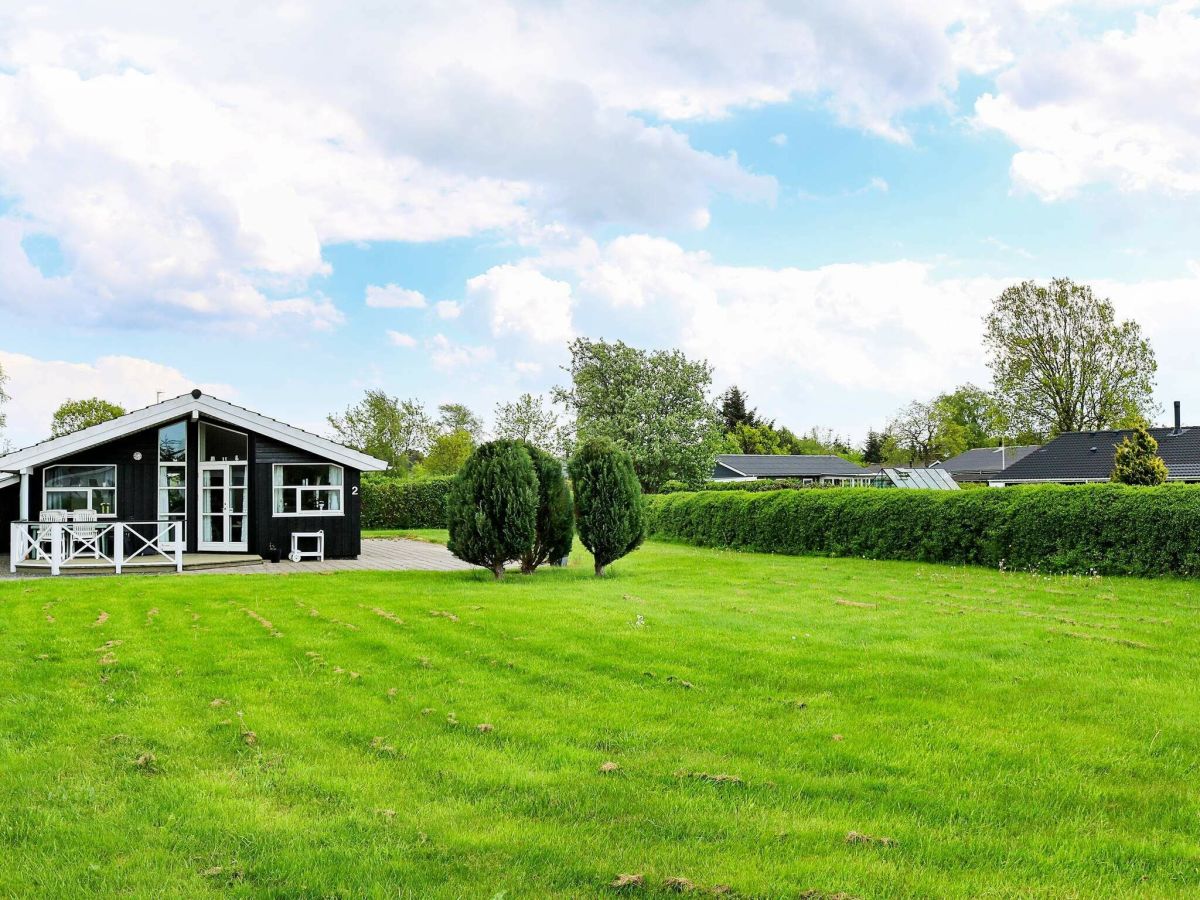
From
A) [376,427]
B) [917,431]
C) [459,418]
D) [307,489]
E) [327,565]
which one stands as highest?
[459,418]

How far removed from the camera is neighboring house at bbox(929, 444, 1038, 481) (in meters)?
64.0

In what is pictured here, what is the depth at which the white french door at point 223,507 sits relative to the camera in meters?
19.9

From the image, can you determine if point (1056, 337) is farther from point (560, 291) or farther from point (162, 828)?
point (162, 828)

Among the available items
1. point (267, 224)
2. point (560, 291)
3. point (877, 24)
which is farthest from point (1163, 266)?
point (267, 224)

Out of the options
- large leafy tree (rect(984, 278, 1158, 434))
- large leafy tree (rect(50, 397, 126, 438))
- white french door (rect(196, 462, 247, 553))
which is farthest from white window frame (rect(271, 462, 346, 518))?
large leafy tree (rect(984, 278, 1158, 434))

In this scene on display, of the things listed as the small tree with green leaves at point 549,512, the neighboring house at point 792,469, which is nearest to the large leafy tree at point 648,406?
the neighboring house at point 792,469

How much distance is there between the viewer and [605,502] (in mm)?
15016

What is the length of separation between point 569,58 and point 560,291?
340 inches

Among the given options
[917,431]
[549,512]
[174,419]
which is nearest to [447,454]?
[174,419]

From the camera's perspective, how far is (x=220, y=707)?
20.6ft

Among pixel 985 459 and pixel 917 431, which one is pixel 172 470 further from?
pixel 917 431

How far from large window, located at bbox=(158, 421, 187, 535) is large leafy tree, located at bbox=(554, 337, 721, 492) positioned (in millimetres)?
24252

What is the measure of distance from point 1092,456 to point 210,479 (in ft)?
126

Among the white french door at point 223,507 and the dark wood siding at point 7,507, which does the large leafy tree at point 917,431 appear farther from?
the dark wood siding at point 7,507
